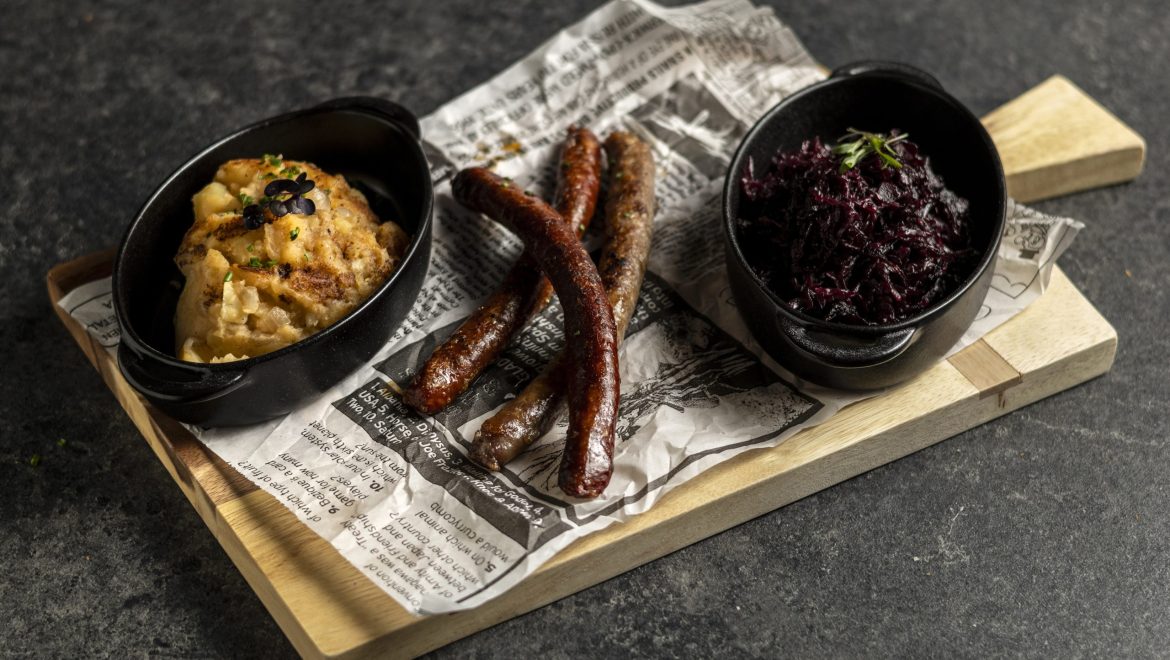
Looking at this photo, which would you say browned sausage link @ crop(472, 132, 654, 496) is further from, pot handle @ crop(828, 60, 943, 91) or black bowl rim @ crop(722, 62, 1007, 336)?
pot handle @ crop(828, 60, 943, 91)

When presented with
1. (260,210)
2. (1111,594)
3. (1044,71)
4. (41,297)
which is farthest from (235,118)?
(1111,594)

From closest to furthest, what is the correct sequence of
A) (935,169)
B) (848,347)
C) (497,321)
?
(848,347)
(497,321)
(935,169)

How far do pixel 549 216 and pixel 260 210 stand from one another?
0.62 m

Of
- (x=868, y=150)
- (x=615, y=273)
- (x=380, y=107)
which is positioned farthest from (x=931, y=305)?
(x=380, y=107)

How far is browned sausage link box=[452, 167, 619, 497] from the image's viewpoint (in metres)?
2.22

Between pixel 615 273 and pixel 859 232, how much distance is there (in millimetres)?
542

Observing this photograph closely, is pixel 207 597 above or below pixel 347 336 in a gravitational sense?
Result: below

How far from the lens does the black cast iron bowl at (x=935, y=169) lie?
2301 mm

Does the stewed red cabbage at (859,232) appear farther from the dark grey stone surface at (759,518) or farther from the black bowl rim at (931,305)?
the dark grey stone surface at (759,518)

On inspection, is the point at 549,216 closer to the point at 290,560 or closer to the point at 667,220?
the point at 667,220

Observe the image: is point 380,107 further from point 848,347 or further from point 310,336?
point 848,347

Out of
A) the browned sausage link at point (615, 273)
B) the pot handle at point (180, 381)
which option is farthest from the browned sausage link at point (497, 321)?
the pot handle at point (180, 381)

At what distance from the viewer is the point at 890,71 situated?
281 centimetres

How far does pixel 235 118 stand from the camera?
11.5 ft
